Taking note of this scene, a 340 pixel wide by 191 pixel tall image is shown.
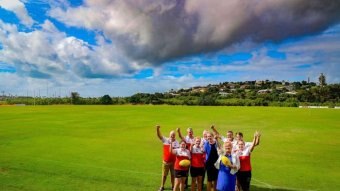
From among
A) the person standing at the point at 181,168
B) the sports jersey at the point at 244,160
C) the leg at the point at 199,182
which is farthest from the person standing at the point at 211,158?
the sports jersey at the point at 244,160

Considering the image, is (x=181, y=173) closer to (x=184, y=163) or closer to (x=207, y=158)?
(x=184, y=163)

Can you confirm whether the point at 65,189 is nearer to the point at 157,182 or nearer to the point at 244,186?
the point at 157,182

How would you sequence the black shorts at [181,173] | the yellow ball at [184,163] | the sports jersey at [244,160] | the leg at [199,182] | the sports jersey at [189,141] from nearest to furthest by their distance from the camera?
the sports jersey at [244,160], the yellow ball at [184,163], the black shorts at [181,173], the leg at [199,182], the sports jersey at [189,141]

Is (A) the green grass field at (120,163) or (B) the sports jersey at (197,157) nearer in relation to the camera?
(B) the sports jersey at (197,157)

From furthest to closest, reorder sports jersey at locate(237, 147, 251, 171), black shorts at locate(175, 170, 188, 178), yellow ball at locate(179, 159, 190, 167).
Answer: black shorts at locate(175, 170, 188, 178) → yellow ball at locate(179, 159, 190, 167) → sports jersey at locate(237, 147, 251, 171)

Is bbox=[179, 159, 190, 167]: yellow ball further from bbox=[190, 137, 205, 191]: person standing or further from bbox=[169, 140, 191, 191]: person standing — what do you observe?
bbox=[190, 137, 205, 191]: person standing

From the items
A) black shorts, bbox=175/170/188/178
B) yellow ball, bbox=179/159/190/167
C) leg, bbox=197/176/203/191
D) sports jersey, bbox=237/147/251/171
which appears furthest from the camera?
A: leg, bbox=197/176/203/191

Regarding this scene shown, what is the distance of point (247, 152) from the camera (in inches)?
464

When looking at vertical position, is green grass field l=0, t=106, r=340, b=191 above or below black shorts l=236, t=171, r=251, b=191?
below

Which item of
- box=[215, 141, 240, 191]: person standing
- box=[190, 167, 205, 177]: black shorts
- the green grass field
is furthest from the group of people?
the green grass field

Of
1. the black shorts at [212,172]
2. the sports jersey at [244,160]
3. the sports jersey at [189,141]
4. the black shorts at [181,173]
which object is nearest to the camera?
the sports jersey at [244,160]

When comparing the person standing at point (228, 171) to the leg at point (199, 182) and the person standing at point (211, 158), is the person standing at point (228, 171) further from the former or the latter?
the leg at point (199, 182)

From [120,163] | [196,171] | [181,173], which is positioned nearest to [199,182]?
[196,171]

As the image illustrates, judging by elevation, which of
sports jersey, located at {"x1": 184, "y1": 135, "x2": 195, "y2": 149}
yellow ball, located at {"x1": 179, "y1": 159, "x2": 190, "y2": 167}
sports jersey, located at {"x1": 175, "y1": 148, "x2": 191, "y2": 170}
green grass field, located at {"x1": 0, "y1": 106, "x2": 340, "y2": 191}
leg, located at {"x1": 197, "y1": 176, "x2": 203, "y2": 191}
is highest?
sports jersey, located at {"x1": 184, "y1": 135, "x2": 195, "y2": 149}
